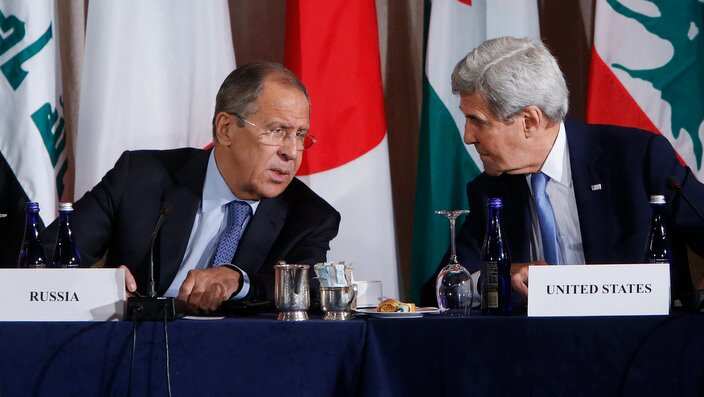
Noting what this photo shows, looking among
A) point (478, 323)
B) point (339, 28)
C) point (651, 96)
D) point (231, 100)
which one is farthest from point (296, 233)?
point (651, 96)

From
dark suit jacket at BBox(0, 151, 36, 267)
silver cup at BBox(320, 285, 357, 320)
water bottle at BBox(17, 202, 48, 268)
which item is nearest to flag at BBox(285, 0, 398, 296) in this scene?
dark suit jacket at BBox(0, 151, 36, 267)

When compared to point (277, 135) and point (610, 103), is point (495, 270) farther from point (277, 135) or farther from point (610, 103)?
point (610, 103)

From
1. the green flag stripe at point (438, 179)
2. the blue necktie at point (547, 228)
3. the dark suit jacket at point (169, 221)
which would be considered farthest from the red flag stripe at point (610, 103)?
the dark suit jacket at point (169, 221)

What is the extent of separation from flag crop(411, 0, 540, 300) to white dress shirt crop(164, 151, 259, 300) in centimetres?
86

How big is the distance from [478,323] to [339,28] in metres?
2.01

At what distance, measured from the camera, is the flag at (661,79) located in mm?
3465

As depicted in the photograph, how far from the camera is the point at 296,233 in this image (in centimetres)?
299

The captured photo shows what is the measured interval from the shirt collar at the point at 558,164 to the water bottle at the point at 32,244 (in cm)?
149

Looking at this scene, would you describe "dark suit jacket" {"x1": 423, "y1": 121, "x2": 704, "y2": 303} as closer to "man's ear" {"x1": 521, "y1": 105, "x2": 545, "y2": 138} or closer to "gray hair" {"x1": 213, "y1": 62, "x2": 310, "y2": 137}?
"man's ear" {"x1": 521, "y1": 105, "x2": 545, "y2": 138}

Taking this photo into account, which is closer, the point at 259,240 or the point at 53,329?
the point at 53,329

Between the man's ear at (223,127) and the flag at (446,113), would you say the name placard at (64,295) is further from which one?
the flag at (446,113)

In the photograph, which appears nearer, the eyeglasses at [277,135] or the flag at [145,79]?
the eyeglasses at [277,135]

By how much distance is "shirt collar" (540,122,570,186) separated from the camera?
285cm

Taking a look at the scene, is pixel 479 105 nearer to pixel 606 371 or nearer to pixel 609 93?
pixel 609 93
